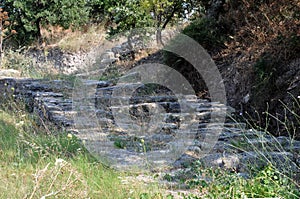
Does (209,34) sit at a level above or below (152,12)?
below

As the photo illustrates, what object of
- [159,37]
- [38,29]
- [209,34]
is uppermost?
[38,29]

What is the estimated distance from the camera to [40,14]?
12.7 metres

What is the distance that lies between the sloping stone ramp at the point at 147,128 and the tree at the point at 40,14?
6272 millimetres

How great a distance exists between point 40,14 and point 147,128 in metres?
9.44

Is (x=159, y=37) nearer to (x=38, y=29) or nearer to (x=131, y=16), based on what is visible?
(x=131, y=16)

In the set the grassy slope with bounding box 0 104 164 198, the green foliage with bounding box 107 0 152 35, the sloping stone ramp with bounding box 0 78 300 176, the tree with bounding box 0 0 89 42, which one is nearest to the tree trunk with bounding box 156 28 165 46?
the green foliage with bounding box 107 0 152 35

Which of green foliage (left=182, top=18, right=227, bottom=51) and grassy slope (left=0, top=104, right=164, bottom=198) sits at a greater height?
green foliage (left=182, top=18, right=227, bottom=51)

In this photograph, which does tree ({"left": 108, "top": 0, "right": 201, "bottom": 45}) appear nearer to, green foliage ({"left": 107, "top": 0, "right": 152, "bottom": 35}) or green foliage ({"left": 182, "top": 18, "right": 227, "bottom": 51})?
green foliage ({"left": 107, "top": 0, "right": 152, "bottom": 35})

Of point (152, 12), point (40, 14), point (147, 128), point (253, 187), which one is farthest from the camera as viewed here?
point (40, 14)

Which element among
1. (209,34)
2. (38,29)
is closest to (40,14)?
(38,29)

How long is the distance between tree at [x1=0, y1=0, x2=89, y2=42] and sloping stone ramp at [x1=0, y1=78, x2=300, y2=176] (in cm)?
627

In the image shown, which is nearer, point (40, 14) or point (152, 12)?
point (152, 12)

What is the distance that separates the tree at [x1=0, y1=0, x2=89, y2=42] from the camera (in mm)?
12750

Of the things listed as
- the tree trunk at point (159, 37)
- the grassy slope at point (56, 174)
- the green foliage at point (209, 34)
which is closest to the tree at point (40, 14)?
the tree trunk at point (159, 37)
